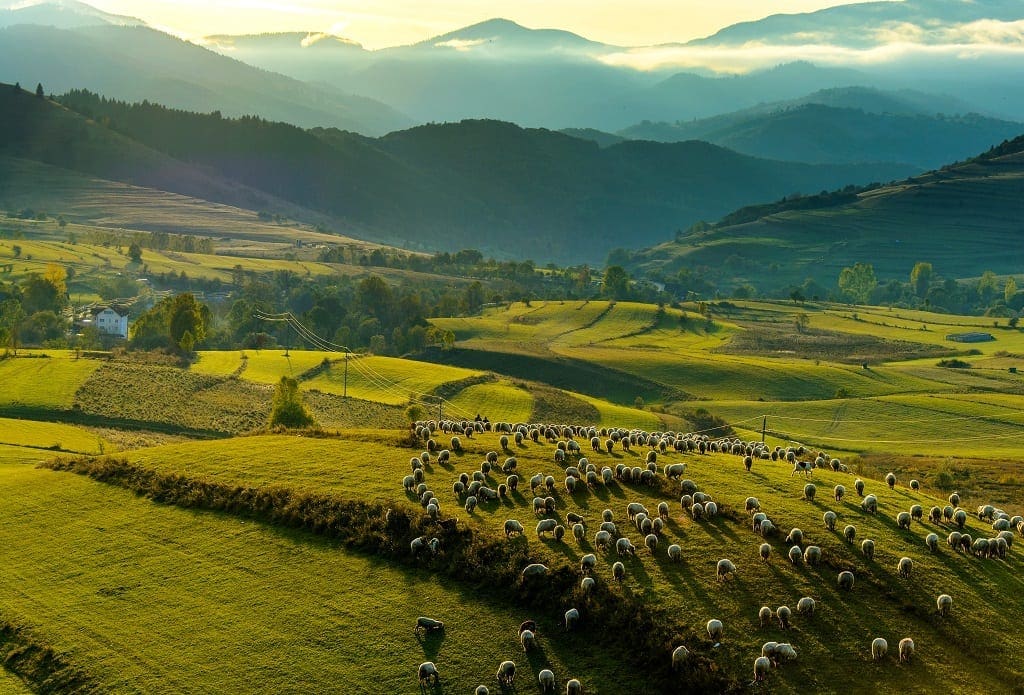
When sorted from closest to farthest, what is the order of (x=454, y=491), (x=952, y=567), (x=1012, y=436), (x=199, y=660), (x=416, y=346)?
(x=199, y=660) → (x=952, y=567) → (x=454, y=491) → (x=1012, y=436) → (x=416, y=346)

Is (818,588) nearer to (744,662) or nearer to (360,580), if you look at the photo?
(744,662)

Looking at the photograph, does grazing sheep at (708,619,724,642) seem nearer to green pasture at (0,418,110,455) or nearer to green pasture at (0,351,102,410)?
green pasture at (0,418,110,455)

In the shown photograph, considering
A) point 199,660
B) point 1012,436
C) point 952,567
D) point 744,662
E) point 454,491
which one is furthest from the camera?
point 1012,436

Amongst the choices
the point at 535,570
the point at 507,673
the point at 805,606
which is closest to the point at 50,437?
the point at 535,570

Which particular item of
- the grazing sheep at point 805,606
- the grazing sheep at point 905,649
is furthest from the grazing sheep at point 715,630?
the grazing sheep at point 905,649

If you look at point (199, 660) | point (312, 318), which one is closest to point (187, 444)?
point (199, 660)

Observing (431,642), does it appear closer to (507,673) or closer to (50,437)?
(507,673)
